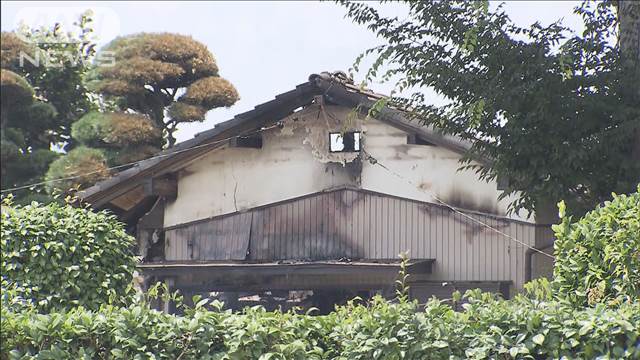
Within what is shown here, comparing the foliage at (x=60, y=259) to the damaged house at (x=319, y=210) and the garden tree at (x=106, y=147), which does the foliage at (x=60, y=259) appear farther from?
the garden tree at (x=106, y=147)

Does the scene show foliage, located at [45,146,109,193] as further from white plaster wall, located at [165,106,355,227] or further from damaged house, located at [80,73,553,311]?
white plaster wall, located at [165,106,355,227]

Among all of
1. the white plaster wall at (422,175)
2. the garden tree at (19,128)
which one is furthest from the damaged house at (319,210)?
the garden tree at (19,128)

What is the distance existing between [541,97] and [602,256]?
4783 mm

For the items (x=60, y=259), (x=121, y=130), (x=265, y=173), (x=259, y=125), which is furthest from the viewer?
(x=121, y=130)

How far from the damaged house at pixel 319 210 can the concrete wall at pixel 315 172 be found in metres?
0.02

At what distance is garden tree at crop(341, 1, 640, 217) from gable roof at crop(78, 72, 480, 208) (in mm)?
1976

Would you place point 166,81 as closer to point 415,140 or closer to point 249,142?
point 249,142

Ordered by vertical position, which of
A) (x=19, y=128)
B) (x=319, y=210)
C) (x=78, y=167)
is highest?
(x=19, y=128)

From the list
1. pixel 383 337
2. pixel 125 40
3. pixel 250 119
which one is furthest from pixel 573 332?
pixel 125 40

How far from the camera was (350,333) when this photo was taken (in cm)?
738

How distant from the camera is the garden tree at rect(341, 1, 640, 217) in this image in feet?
40.4

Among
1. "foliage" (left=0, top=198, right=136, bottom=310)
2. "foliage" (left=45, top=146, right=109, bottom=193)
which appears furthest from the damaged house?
"foliage" (left=45, top=146, right=109, bottom=193)

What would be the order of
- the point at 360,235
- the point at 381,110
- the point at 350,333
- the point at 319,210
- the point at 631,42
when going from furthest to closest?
the point at 319,210 < the point at 360,235 < the point at 381,110 < the point at 631,42 < the point at 350,333

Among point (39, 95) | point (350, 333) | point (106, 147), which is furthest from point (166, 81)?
point (350, 333)
